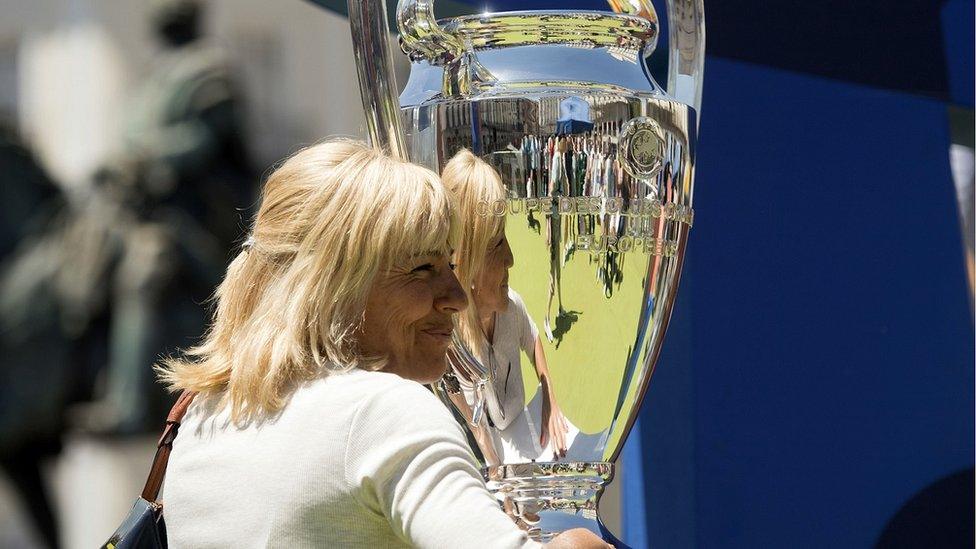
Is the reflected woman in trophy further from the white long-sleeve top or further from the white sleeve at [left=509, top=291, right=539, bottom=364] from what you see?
the white long-sleeve top

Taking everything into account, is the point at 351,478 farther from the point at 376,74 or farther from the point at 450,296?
the point at 376,74

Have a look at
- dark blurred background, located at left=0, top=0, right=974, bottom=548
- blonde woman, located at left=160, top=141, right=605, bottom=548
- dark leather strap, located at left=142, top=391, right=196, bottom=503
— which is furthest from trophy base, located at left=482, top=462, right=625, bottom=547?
dark blurred background, located at left=0, top=0, right=974, bottom=548

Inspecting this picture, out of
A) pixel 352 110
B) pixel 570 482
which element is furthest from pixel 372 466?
pixel 352 110

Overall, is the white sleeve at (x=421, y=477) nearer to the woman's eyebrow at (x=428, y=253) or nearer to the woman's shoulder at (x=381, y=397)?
the woman's shoulder at (x=381, y=397)

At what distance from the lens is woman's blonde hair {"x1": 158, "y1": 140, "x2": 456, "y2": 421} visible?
95cm

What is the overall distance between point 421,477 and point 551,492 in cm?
27

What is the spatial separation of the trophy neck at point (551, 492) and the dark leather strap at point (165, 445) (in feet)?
0.71

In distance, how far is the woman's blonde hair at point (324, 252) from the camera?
3.10ft

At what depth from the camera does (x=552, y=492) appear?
1122mm

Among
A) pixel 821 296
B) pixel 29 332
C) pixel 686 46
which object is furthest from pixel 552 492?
pixel 29 332

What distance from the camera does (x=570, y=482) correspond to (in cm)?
112

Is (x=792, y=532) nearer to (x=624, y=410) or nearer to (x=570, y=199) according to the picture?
(x=624, y=410)

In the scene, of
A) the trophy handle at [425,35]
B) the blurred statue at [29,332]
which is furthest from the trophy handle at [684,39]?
the blurred statue at [29,332]

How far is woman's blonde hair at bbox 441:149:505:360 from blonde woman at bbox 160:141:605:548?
0.07 metres
